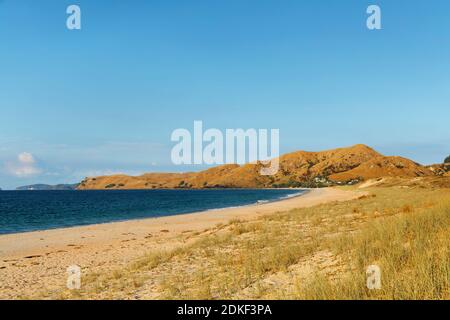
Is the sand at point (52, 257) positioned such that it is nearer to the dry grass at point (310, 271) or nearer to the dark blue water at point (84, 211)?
the dry grass at point (310, 271)

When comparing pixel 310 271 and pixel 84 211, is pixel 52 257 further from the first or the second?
pixel 84 211

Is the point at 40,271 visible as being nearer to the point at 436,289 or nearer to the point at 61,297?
the point at 61,297

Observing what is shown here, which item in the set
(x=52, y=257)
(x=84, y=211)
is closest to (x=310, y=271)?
(x=52, y=257)

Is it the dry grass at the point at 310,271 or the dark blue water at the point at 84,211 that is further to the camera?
the dark blue water at the point at 84,211

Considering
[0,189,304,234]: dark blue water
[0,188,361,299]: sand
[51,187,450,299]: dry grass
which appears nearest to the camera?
[51,187,450,299]: dry grass

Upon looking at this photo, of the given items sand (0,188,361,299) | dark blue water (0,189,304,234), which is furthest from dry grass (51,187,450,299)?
dark blue water (0,189,304,234)

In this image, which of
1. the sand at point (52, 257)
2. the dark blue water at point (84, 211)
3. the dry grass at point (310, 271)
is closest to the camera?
the dry grass at point (310, 271)

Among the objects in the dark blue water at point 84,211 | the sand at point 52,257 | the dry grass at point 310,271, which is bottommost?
the dark blue water at point 84,211

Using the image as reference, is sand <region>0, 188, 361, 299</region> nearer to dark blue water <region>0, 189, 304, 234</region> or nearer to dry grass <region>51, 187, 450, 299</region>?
dry grass <region>51, 187, 450, 299</region>

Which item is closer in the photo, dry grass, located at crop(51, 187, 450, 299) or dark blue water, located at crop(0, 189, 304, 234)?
dry grass, located at crop(51, 187, 450, 299)

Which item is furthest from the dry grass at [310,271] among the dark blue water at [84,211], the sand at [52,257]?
the dark blue water at [84,211]

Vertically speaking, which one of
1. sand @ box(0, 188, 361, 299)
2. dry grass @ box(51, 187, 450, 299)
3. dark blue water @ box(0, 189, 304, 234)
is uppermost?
dry grass @ box(51, 187, 450, 299)
